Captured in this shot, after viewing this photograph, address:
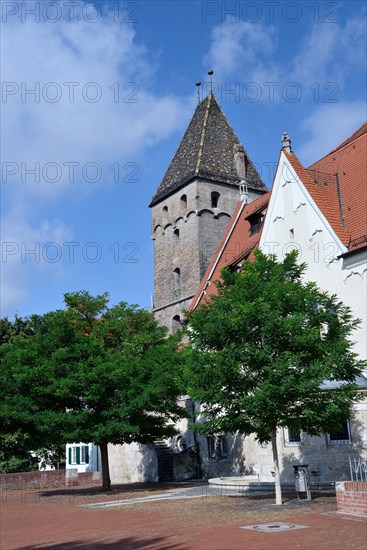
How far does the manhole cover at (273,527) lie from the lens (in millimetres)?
12133

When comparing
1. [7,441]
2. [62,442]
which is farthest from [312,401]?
[7,441]

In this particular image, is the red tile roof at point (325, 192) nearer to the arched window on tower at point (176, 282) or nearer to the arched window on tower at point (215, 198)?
the arched window on tower at point (215, 198)

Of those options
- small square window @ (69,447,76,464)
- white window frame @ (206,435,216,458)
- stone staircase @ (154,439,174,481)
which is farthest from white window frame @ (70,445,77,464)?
white window frame @ (206,435,216,458)

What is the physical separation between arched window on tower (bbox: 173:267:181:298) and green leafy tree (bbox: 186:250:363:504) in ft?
82.4

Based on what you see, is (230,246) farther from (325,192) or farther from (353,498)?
(353,498)

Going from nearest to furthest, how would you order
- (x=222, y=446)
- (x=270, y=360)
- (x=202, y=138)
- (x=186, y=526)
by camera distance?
(x=186, y=526) < (x=270, y=360) < (x=222, y=446) < (x=202, y=138)

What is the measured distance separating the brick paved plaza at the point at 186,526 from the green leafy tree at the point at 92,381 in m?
4.20

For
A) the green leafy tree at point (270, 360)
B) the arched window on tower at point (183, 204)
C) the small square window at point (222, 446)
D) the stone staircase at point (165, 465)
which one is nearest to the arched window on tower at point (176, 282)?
the arched window on tower at point (183, 204)

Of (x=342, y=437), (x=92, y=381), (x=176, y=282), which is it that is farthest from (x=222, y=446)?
(x=176, y=282)

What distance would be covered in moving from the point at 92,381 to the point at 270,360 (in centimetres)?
1020

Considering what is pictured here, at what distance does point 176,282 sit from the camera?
43.9 m

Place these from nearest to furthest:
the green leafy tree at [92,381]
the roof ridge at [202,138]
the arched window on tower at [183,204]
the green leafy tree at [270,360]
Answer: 1. the green leafy tree at [270,360]
2. the green leafy tree at [92,381]
3. the roof ridge at [202,138]
4. the arched window on tower at [183,204]

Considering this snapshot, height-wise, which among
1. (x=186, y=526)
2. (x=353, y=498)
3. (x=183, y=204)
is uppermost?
(x=183, y=204)

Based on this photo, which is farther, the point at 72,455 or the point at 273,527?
the point at 72,455
